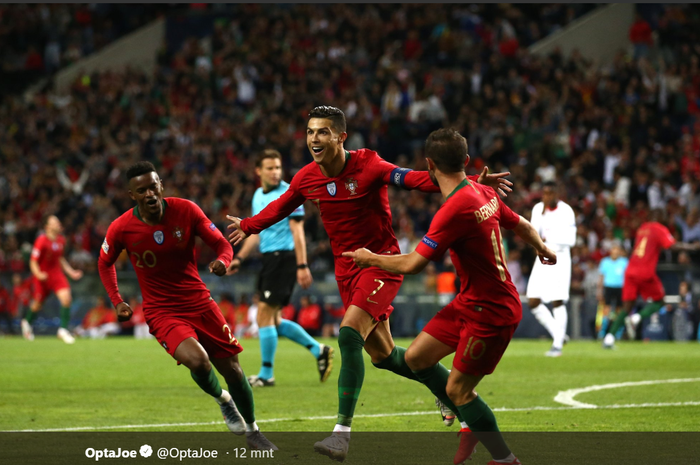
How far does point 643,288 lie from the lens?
17422 mm

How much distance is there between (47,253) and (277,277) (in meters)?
10.0

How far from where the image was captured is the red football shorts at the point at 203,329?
6.85 meters

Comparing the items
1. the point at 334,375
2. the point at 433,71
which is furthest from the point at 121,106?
the point at 334,375

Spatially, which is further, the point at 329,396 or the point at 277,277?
the point at 277,277

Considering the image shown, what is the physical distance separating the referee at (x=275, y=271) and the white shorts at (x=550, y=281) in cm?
471

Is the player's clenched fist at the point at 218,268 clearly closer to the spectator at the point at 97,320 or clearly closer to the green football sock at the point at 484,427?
the green football sock at the point at 484,427

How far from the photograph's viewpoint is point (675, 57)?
25375mm

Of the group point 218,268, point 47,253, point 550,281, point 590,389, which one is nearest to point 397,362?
point 218,268

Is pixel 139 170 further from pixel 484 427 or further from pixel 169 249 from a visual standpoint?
pixel 484 427

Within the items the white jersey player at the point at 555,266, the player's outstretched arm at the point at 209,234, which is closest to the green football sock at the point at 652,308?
the white jersey player at the point at 555,266

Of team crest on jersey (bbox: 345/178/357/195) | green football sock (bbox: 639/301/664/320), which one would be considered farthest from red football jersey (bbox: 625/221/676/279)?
team crest on jersey (bbox: 345/178/357/195)

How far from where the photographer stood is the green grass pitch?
25.9 feet

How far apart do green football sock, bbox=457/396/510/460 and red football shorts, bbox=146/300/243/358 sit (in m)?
1.92

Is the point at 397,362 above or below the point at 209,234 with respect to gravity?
below
